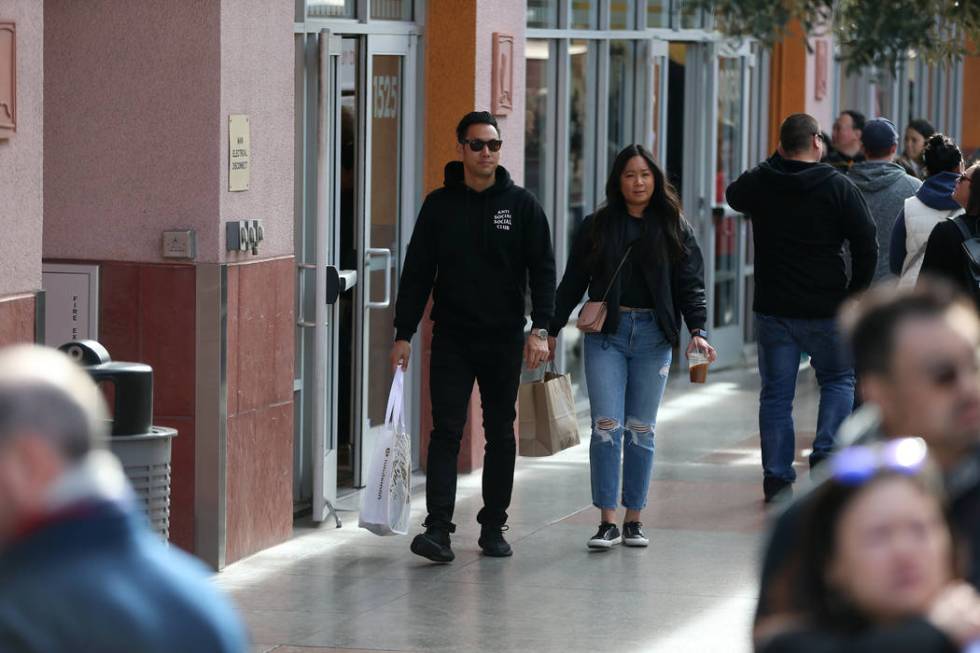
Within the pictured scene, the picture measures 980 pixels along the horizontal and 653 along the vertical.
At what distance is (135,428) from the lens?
5.39 metres

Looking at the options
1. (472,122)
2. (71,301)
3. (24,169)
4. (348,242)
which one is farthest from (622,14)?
(24,169)

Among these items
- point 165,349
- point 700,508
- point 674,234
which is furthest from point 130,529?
point 700,508

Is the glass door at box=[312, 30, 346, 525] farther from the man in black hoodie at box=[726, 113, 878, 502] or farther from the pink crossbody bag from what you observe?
the man in black hoodie at box=[726, 113, 878, 502]

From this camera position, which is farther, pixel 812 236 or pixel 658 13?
pixel 658 13

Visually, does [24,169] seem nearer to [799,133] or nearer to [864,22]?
[799,133]

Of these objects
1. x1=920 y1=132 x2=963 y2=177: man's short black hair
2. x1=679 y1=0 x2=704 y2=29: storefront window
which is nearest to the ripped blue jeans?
x1=920 y1=132 x2=963 y2=177: man's short black hair

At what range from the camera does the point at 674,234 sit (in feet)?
26.8

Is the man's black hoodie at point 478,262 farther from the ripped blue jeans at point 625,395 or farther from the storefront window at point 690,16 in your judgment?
the storefront window at point 690,16

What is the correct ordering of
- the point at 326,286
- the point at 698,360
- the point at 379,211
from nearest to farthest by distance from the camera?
the point at 698,360 < the point at 326,286 < the point at 379,211

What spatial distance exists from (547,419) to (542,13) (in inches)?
194

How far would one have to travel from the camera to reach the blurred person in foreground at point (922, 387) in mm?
2799

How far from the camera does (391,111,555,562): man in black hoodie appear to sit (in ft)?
25.9

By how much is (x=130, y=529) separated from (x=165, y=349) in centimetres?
516

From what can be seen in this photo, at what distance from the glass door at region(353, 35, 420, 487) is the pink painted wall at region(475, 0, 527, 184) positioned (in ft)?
1.17
